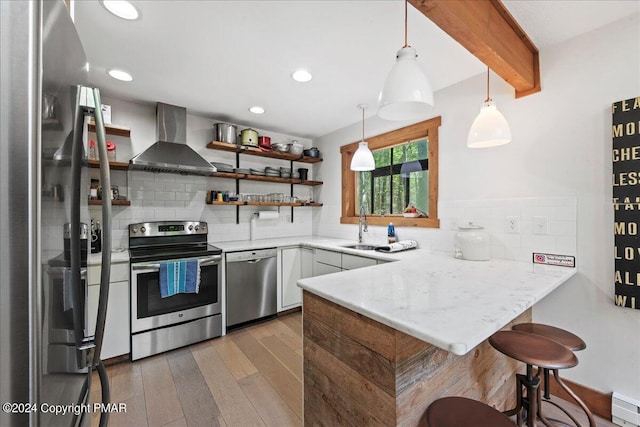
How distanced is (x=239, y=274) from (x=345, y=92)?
217 cm

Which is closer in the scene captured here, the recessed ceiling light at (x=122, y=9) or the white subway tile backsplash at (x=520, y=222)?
the recessed ceiling light at (x=122, y=9)

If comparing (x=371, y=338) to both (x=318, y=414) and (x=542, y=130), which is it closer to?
(x=318, y=414)

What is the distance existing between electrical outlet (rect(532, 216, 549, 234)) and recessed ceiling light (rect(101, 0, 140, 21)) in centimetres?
293

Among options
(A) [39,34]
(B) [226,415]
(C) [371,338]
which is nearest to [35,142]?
(A) [39,34]

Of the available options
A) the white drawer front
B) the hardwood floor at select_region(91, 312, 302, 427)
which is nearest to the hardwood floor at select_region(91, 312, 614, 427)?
the hardwood floor at select_region(91, 312, 302, 427)

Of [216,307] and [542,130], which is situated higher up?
[542,130]

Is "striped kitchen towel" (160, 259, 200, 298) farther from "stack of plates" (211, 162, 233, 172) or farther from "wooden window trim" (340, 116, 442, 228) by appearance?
"wooden window trim" (340, 116, 442, 228)

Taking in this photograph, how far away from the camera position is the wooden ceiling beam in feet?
4.11

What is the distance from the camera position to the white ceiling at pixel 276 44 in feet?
4.94

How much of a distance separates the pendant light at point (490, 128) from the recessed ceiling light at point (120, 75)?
9.13ft

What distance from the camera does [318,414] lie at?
49.3 inches

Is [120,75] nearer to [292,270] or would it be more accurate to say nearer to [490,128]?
[292,270]

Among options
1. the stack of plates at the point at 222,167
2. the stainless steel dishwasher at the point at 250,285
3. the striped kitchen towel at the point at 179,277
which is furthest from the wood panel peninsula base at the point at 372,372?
the stack of plates at the point at 222,167

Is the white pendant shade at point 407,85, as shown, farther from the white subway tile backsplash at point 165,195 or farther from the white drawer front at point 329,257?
the white subway tile backsplash at point 165,195
